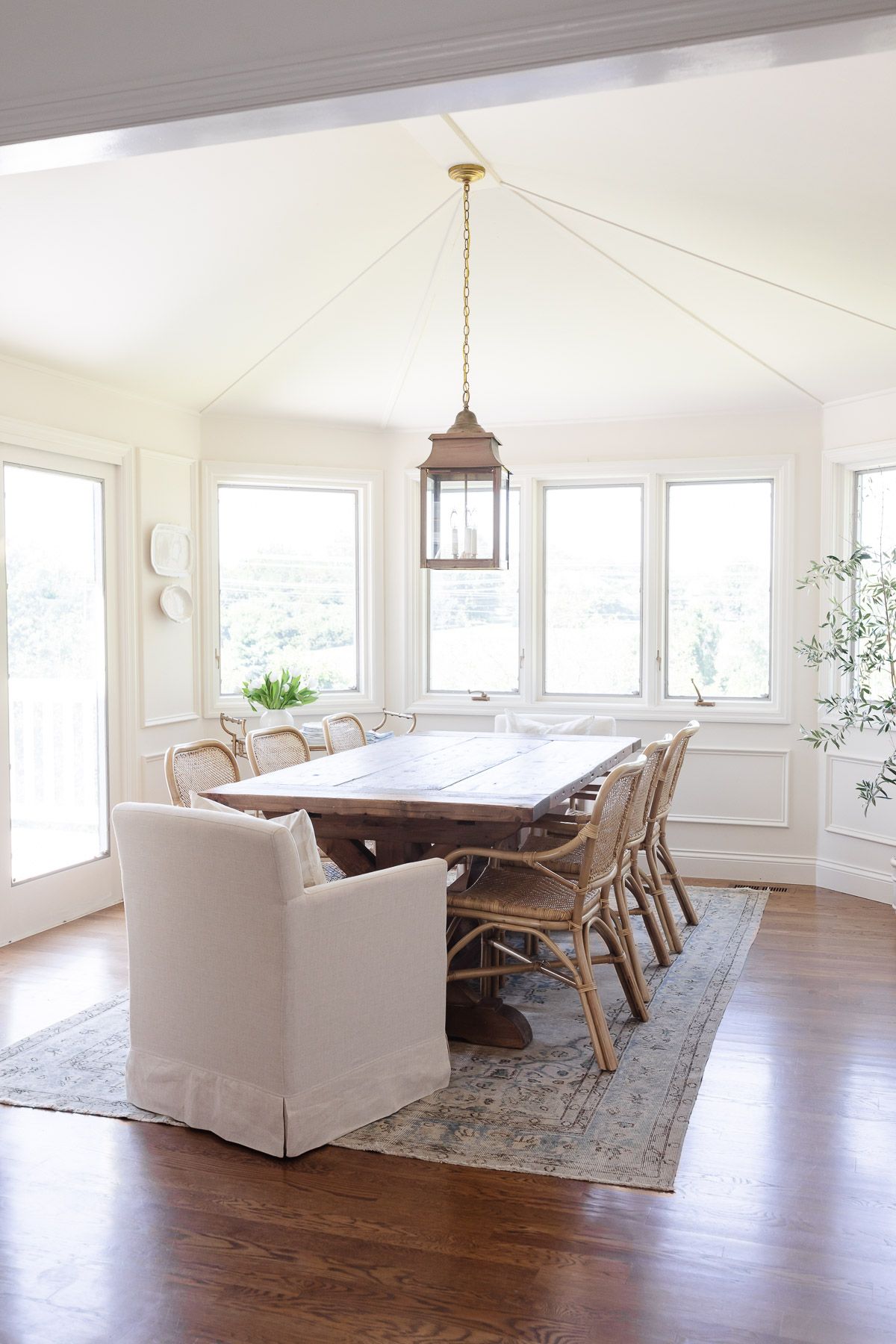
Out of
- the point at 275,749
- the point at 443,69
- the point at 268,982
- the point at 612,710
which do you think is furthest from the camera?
the point at 612,710

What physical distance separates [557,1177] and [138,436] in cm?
427

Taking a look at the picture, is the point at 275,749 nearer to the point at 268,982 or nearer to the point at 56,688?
the point at 56,688

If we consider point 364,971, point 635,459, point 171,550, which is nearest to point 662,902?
point 364,971

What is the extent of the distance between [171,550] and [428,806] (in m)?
3.03

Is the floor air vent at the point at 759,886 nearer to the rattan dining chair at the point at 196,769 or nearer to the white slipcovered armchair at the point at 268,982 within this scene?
the rattan dining chair at the point at 196,769

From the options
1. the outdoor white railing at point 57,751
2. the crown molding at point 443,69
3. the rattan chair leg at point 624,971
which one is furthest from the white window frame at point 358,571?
the crown molding at point 443,69

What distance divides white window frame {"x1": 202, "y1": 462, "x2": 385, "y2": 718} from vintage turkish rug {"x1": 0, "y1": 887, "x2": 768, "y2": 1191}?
260 cm

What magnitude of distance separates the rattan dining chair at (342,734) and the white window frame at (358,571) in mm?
927

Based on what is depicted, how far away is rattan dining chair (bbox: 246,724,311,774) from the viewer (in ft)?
15.9

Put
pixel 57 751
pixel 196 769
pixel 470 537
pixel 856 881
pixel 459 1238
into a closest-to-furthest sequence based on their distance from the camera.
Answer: pixel 459 1238 < pixel 470 537 < pixel 196 769 < pixel 57 751 < pixel 856 881

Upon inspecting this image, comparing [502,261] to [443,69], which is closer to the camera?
[443,69]

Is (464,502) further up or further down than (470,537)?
further up

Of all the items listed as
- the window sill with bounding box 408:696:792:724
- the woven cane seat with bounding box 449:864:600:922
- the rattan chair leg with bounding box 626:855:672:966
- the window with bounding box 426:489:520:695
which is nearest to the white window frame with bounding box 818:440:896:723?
the window sill with bounding box 408:696:792:724

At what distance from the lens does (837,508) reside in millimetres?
5988
